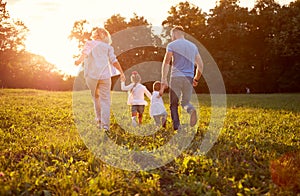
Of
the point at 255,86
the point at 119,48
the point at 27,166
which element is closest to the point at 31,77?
the point at 119,48

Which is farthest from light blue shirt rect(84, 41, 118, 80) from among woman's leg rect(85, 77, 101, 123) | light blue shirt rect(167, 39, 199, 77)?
light blue shirt rect(167, 39, 199, 77)

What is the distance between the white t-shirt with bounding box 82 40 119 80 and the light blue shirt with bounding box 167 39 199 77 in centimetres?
145

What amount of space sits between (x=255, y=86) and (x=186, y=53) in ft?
121

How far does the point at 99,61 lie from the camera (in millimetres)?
7957

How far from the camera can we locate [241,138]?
693cm

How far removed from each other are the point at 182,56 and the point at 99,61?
189 cm

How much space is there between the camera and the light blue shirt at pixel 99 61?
7.92 m

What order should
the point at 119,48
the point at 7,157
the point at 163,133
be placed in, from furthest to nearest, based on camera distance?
1. the point at 119,48
2. the point at 163,133
3. the point at 7,157

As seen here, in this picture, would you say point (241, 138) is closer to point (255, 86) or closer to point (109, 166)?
point (109, 166)

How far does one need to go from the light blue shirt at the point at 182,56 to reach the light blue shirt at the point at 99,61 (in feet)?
4.76

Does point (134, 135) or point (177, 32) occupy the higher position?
point (177, 32)

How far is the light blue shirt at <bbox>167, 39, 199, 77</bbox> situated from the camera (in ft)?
25.0

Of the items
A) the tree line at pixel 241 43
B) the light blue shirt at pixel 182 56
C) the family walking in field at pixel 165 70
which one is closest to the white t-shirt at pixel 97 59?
the family walking in field at pixel 165 70

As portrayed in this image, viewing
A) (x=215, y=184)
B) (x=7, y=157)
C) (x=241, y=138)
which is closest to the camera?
(x=215, y=184)
